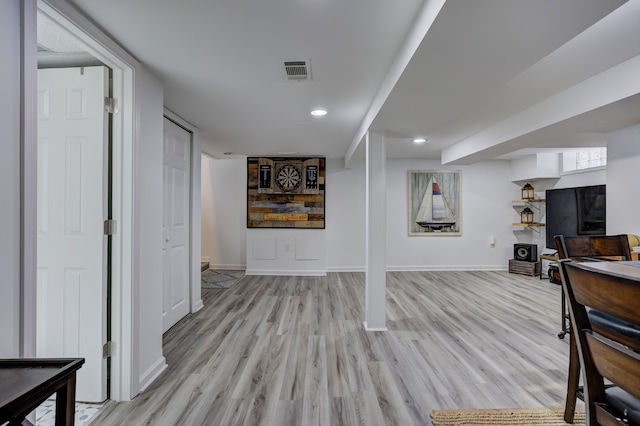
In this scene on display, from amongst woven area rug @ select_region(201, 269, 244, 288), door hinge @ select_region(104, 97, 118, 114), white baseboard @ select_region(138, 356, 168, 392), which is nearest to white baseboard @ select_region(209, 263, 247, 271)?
woven area rug @ select_region(201, 269, 244, 288)

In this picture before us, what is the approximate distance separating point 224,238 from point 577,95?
19.2 ft

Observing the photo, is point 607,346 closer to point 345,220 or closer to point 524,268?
point 345,220

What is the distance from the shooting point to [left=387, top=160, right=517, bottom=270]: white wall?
577cm

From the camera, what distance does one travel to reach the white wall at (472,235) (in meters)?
5.77

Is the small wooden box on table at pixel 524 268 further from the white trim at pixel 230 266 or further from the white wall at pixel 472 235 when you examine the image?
the white trim at pixel 230 266

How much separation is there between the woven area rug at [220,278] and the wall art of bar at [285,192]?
1.01 m

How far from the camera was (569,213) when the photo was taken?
4629mm

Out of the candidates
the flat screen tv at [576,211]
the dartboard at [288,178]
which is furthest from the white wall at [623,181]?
the dartboard at [288,178]

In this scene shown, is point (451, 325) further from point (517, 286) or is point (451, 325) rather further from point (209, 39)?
point (209, 39)

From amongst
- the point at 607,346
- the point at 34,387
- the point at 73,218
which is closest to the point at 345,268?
the point at 73,218

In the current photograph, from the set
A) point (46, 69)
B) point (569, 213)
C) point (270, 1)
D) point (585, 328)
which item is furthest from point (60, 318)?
point (569, 213)

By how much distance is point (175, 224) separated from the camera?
3.18 m

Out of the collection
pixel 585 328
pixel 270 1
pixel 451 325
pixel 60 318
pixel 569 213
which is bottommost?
pixel 451 325

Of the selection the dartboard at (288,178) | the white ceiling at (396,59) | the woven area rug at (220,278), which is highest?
the white ceiling at (396,59)
